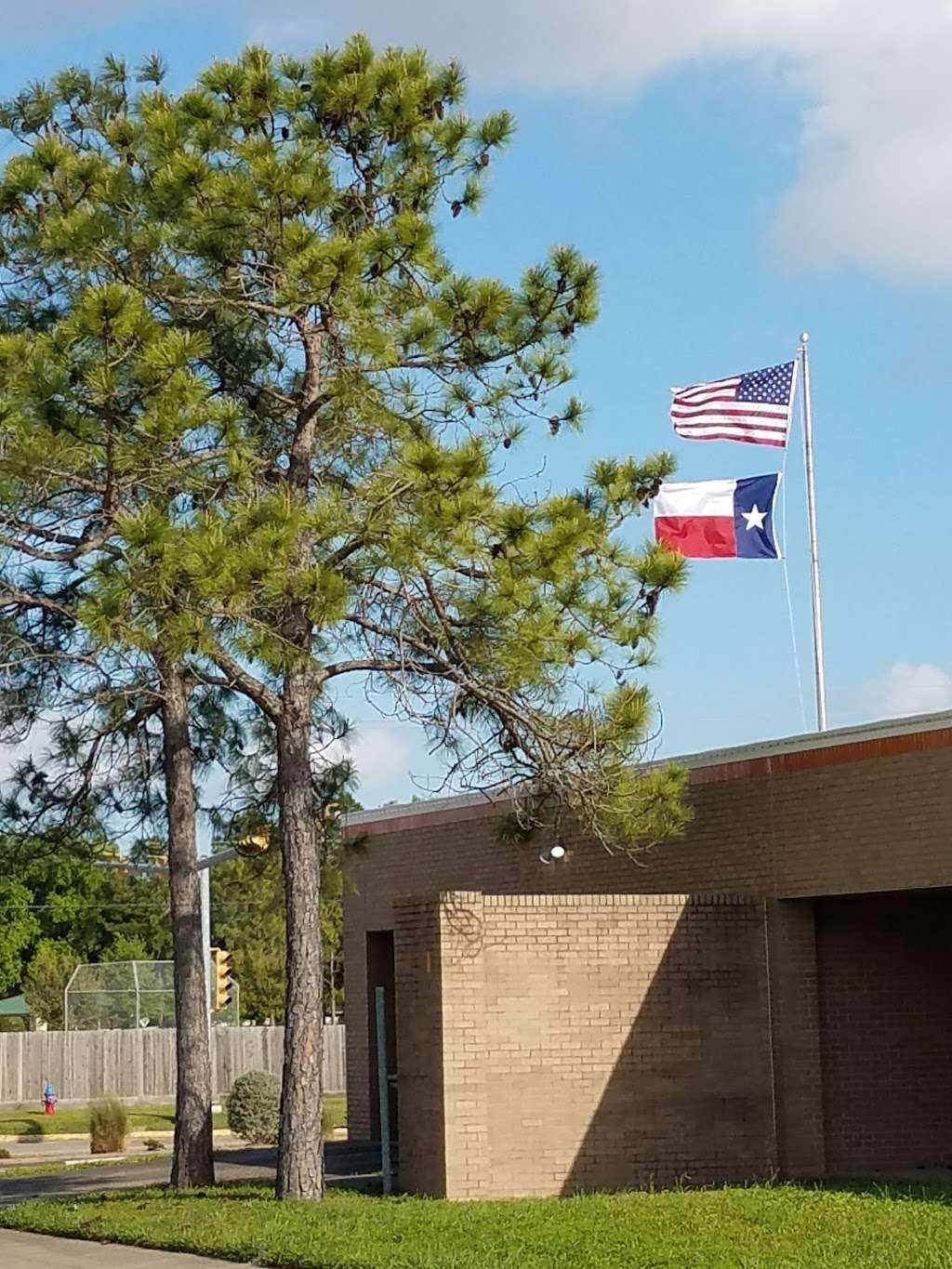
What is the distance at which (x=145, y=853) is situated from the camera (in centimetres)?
2375

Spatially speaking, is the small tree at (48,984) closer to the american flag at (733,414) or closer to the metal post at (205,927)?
the metal post at (205,927)

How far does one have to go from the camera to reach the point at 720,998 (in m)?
19.4

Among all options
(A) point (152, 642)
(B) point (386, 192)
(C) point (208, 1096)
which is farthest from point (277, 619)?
(C) point (208, 1096)

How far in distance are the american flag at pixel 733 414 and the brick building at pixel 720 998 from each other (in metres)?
4.64

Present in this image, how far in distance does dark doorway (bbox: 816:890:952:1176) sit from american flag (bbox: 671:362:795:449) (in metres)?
6.15

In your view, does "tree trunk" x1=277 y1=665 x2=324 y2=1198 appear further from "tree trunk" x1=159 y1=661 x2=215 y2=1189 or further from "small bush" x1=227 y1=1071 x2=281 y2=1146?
"small bush" x1=227 y1=1071 x2=281 y2=1146

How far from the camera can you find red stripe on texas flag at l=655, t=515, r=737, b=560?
22.2 m

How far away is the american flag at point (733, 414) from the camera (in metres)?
23.1

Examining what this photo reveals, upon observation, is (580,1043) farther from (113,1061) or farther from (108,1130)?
(113,1061)

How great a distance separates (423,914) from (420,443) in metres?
4.76

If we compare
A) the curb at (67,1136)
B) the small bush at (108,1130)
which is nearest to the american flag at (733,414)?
the small bush at (108,1130)

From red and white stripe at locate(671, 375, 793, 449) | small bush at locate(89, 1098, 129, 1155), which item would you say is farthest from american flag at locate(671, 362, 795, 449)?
small bush at locate(89, 1098, 129, 1155)

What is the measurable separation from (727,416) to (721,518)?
4.92ft

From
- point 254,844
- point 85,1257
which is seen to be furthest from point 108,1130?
point 85,1257
